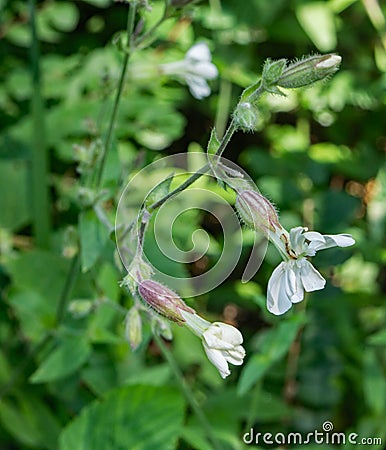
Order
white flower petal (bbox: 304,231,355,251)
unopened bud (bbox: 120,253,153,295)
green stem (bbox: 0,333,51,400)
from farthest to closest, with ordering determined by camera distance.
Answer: green stem (bbox: 0,333,51,400) < unopened bud (bbox: 120,253,153,295) < white flower petal (bbox: 304,231,355,251)

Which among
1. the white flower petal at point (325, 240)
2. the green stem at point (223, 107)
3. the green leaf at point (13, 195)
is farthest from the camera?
the green stem at point (223, 107)

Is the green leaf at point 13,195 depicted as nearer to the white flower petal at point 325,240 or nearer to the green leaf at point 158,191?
the green leaf at point 158,191

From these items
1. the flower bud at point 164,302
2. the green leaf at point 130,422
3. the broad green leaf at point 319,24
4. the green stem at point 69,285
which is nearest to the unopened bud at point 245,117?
the flower bud at point 164,302

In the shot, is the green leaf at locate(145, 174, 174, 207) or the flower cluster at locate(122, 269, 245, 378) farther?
the green leaf at locate(145, 174, 174, 207)

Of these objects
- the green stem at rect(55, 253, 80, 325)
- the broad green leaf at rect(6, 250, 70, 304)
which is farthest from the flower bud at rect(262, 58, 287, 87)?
the broad green leaf at rect(6, 250, 70, 304)

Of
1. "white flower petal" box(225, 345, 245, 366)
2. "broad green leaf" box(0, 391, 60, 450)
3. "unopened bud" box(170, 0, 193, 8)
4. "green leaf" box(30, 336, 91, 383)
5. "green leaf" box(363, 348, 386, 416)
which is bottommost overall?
"green leaf" box(363, 348, 386, 416)

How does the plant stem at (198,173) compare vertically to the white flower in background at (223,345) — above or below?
above

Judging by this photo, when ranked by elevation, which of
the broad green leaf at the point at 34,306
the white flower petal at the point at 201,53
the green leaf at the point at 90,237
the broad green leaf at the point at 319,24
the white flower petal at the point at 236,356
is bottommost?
the broad green leaf at the point at 34,306

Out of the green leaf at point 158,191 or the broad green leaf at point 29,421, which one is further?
the broad green leaf at point 29,421

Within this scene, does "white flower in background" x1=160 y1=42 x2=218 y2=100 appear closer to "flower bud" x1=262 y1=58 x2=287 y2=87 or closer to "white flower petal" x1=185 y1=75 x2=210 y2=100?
"white flower petal" x1=185 y1=75 x2=210 y2=100
